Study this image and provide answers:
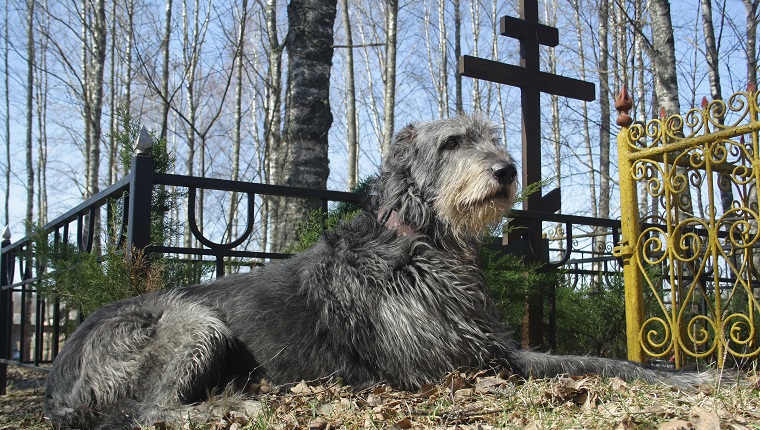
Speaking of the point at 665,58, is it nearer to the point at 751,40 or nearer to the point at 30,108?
the point at 751,40

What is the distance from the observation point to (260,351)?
384 centimetres

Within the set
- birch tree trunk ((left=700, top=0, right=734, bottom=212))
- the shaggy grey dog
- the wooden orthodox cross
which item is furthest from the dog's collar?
birch tree trunk ((left=700, top=0, right=734, bottom=212))

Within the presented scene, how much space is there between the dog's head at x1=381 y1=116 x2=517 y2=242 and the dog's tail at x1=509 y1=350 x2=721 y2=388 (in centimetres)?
84

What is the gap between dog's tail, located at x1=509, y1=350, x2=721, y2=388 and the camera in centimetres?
370

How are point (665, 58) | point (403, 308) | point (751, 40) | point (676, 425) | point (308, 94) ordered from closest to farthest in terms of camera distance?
point (676, 425), point (403, 308), point (308, 94), point (665, 58), point (751, 40)

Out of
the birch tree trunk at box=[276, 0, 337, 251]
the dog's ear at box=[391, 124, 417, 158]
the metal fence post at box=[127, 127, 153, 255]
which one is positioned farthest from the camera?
the birch tree trunk at box=[276, 0, 337, 251]

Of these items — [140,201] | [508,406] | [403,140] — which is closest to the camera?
[508,406]

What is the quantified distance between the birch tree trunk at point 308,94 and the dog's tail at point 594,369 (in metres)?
4.30

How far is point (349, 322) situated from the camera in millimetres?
3814

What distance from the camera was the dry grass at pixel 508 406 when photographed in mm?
2699

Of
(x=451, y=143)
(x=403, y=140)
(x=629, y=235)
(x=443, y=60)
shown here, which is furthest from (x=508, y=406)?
(x=443, y=60)

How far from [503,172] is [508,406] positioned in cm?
137

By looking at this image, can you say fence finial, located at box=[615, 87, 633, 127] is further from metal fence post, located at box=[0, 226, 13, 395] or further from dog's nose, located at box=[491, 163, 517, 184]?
metal fence post, located at box=[0, 226, 13, 395]


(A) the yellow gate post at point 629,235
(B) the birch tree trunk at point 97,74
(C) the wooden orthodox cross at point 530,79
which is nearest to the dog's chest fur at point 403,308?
(A) the yellow gate post at point 629,235
